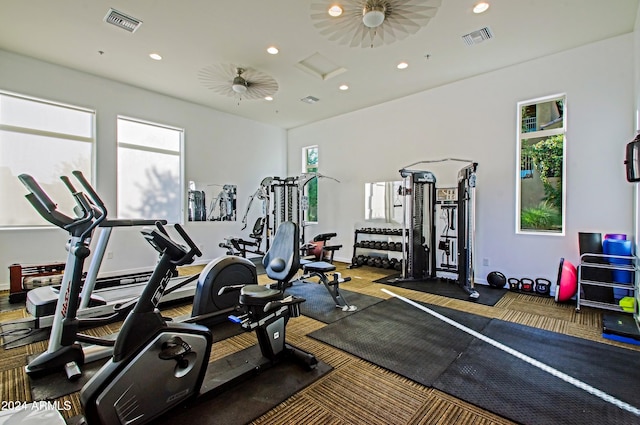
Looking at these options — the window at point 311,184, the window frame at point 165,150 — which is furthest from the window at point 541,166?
the window frame at point 165,150

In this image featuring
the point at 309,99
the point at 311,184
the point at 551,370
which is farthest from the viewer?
the point at 311,184

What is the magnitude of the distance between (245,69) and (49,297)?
150 inches

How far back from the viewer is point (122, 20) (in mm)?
3768

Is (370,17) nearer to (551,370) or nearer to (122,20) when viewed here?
(122,20)

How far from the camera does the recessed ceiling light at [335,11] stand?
10.7 ft

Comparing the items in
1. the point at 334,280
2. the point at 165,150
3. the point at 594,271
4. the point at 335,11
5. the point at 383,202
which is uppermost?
the point at 335,11

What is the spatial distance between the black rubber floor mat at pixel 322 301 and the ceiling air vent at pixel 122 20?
4122 mm

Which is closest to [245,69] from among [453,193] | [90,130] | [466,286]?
[90,130]

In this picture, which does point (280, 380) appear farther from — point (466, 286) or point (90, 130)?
point (90, 130)

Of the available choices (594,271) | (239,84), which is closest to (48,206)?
(239,84)

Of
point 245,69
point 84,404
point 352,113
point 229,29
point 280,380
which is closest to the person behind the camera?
point 84,404

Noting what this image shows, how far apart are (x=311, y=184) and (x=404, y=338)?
18.6ft

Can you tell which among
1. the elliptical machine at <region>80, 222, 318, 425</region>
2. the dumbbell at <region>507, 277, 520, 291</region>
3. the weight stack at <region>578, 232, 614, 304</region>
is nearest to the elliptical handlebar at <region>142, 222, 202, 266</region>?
the elliptical machine at <region>80, 222, 318, 425</region>

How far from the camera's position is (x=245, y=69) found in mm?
4746
